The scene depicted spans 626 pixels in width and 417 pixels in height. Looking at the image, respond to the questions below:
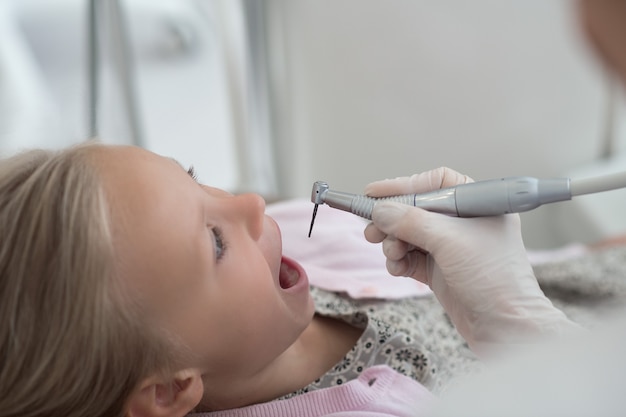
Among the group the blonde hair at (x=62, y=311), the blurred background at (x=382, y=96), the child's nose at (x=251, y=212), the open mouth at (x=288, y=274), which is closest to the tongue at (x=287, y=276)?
the open mouth at (x=288, y=274)

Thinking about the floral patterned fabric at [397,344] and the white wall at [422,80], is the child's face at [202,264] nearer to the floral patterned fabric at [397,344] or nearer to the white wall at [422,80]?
the floral patterned fabric at [397,344]

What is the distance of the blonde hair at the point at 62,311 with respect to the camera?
2.15ft

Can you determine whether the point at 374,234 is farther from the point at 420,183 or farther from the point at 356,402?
the point at 356,402

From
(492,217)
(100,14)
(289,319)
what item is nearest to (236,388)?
(289,319)

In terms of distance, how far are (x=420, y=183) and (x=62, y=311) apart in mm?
385

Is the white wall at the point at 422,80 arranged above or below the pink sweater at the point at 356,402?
above

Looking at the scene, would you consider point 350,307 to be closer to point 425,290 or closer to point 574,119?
point 425,290

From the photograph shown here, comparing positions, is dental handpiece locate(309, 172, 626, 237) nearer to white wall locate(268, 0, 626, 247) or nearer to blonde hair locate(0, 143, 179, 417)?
blonde hair locate(0, 143, 179, 417)

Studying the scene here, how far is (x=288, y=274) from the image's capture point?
2.85 ft

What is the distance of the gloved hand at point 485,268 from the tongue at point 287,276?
0.16 metres

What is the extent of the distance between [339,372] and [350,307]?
125 millimetres

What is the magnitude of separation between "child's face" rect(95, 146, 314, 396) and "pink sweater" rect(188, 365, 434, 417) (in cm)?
5

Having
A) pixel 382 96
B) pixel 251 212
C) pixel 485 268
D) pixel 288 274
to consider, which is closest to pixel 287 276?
pixel 288 274

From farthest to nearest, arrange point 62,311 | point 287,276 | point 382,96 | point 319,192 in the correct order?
point 382,96 < point 287,276 < point 319,192 < point 62,311
